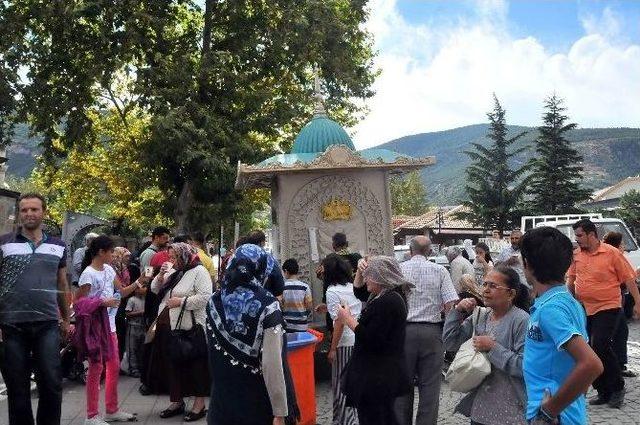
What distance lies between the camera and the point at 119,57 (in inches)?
840

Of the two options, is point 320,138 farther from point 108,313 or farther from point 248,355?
point 248,355

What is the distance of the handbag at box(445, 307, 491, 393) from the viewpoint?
3994 millimetres

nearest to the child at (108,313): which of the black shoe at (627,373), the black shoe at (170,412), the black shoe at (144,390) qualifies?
the black shoe at (170,412)

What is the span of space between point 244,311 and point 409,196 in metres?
82.0

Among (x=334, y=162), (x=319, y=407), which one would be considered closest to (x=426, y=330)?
(x=319, y=407)

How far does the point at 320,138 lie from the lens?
11633 millimetres

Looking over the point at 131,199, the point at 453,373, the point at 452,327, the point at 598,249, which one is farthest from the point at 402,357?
the point at 131,199

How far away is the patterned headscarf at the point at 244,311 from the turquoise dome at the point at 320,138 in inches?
295

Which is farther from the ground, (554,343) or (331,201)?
(331,201)

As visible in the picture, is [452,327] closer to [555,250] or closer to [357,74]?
[555,250]

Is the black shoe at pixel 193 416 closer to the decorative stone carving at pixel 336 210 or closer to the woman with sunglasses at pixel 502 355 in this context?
the woman with sunglasses at pixel 502 355

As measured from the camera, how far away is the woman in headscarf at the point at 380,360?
4734mm

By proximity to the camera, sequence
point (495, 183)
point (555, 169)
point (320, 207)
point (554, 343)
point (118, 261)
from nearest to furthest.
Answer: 1. point (554, 343)
2. point (118, 261)
3. point (320, 207)
4. point (555, 169)
5. point (495, 183)

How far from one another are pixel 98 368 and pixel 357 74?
18.1 meters
